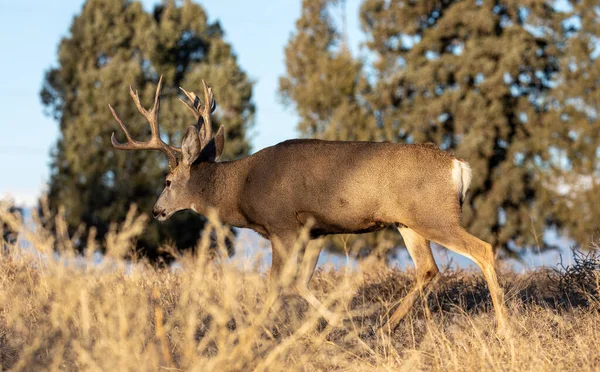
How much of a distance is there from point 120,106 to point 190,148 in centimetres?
1946

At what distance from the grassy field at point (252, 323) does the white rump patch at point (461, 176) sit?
97cm

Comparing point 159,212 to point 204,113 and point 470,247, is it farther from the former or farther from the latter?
point 470,247

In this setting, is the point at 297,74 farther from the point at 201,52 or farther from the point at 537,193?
the point at 537,193

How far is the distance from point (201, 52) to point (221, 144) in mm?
21642

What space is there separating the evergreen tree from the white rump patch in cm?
1988

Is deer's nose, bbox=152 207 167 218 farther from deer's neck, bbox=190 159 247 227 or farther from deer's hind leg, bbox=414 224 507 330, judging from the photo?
deer's hind leg, bbox=414 224 507 330

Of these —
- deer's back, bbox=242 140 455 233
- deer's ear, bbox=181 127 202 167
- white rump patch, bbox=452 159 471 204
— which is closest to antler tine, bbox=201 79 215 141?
deer's ear, bbox=181 127 202 167

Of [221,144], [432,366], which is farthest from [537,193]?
[432,366]

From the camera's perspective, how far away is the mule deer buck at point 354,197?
7.14m

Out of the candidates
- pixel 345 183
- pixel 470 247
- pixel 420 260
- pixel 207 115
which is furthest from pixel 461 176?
pixel 207 115

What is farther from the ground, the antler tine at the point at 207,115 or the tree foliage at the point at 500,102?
the antler tine at the point at 207,115

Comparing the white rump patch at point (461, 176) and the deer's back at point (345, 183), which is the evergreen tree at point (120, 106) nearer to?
the deer's back at point (345, 183)

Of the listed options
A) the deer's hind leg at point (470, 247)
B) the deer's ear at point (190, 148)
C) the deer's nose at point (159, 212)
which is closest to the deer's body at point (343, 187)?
the deer's hind leg at point (470, 247)

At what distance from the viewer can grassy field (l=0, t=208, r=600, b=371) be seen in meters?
4.40
